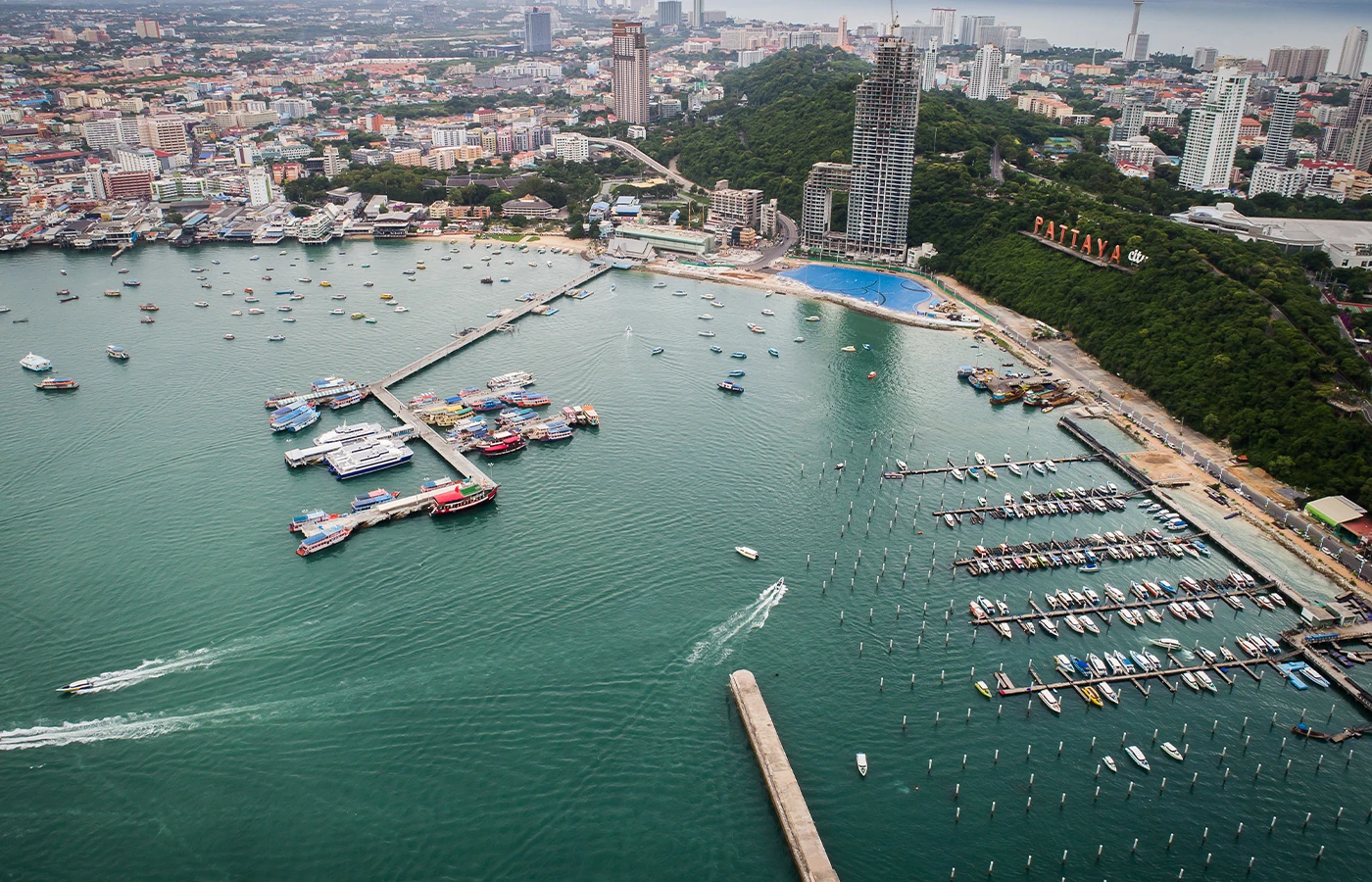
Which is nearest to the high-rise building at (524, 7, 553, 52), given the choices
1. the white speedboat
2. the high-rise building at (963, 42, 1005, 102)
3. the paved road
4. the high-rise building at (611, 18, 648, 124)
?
the high-rise building at (611, 18, 648, 124)

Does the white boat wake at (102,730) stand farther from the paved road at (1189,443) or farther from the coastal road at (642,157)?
the coastal road at (642,157)

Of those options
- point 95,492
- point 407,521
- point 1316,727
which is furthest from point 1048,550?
point 95,492

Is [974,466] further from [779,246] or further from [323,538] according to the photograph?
[779,246]

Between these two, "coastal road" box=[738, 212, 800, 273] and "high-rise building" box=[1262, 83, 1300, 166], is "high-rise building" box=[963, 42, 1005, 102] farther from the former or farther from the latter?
"coastal road" box=[738, 212, 800, 273]

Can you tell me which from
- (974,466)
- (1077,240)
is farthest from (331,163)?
(974,466)

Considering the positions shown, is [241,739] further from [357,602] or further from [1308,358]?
[1308,358]
